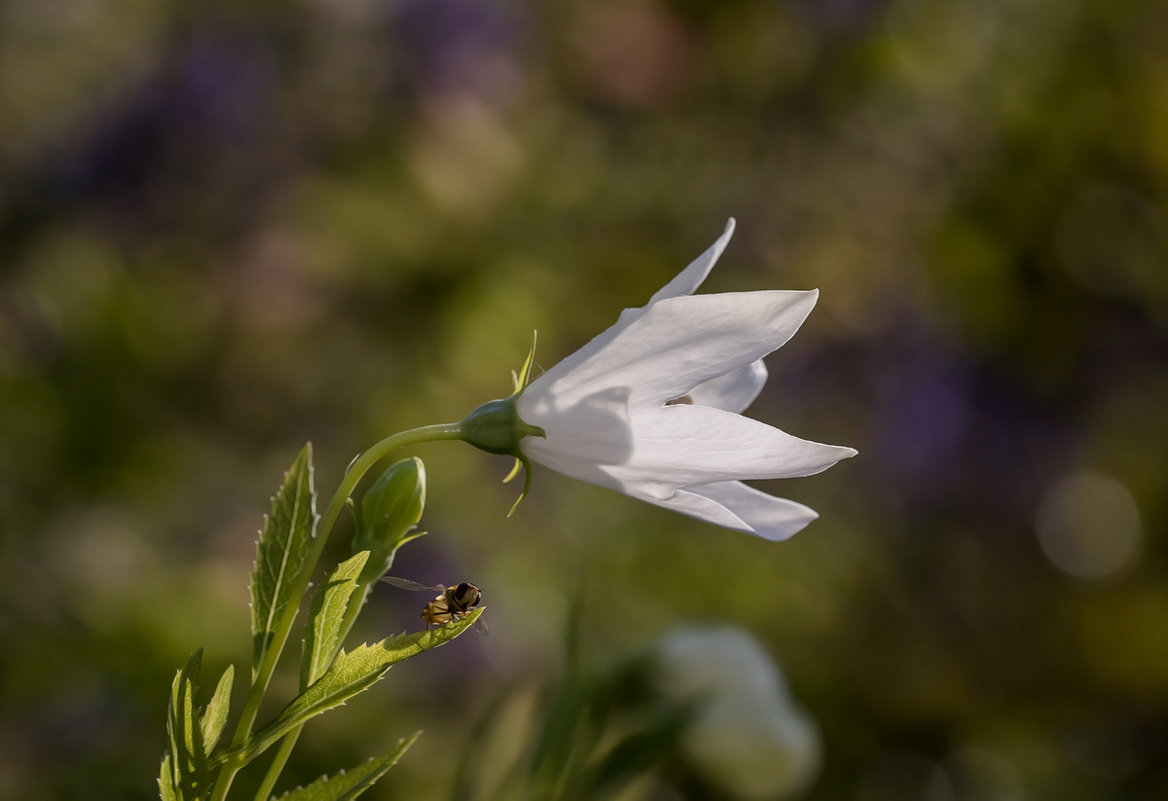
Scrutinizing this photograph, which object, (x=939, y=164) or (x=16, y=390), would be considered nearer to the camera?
(x=16, y=390)

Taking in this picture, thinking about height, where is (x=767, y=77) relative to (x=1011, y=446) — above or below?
above

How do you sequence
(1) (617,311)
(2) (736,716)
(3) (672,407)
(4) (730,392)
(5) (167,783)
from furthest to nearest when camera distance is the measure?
1. (1) (617,311)
2. (2) (736,716)
3. (4) (730,392)
4. (3) (672,407)
5. (5) (167,783)

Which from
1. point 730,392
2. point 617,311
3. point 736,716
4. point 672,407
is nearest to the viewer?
point 672,407

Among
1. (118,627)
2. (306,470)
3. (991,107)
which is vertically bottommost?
(118,627)

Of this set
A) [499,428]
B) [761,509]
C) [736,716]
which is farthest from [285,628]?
[736,716]

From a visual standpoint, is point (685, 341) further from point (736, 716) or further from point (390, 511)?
point (736, 716)

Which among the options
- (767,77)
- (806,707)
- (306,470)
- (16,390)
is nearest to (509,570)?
(806,707)

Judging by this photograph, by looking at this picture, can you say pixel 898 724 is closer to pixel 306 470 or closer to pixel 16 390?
pixel 16 390
